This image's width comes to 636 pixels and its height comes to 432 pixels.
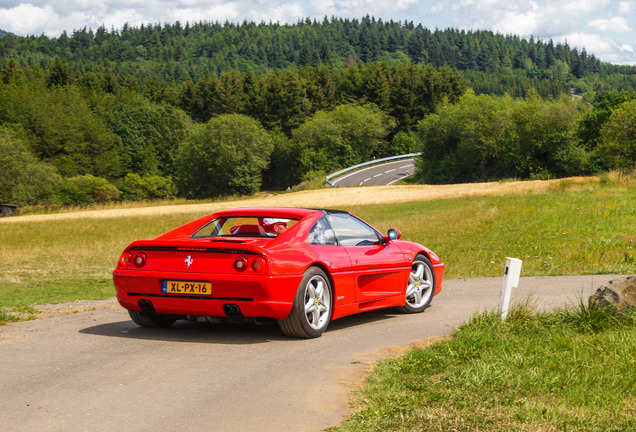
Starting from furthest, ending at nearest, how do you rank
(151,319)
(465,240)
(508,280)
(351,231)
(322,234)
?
(465,240)
(351,231)
(151,319)
(322,234)
(508,280)

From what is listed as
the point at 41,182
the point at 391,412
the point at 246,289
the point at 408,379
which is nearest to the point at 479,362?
the point at 408,379

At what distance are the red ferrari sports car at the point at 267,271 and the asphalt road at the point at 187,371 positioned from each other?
1.04 feet

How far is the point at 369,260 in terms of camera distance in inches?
353

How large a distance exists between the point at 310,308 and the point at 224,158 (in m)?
94.2

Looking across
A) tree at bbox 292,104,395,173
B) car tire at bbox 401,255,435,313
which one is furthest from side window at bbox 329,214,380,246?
tree at bbox 292,104,395,173

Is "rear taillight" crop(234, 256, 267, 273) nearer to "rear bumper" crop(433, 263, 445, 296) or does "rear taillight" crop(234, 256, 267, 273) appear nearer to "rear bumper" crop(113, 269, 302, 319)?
"rear bumper" crop(113, 269, 302, 319)

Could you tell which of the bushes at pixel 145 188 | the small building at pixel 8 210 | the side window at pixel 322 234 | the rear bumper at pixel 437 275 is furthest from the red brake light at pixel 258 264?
the bushes at pixel 145 188

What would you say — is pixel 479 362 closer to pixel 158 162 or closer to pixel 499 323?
pixel 499 323

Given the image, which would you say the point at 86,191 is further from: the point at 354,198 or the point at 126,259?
the point at 126,259

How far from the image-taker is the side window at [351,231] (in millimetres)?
8984

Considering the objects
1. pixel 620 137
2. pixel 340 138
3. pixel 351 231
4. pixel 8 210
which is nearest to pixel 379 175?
pixel 340 138

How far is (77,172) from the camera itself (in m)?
103

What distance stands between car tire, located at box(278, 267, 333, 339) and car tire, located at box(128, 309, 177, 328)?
61.4 inches

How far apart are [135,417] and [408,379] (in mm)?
2122
